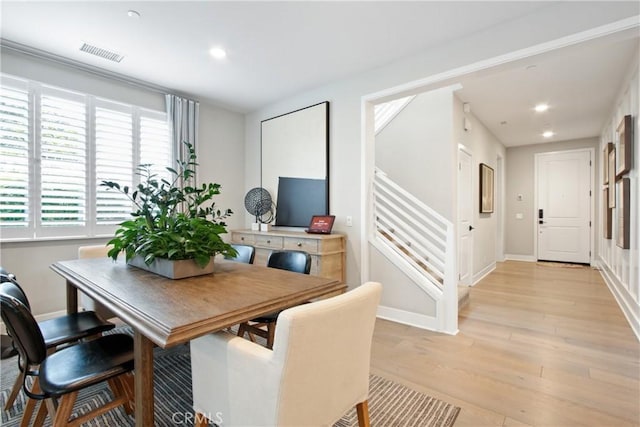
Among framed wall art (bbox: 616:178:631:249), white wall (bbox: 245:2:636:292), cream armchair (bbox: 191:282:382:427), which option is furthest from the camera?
framed wall art (bbox: 616:178:631:249)

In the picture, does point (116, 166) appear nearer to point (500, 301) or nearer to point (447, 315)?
point (447, 315)

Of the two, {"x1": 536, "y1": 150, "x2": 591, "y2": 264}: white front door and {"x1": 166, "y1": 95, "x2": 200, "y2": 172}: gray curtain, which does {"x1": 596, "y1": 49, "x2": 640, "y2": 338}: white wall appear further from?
{"x1": 166, "y1": 95, "x2": 200, "y2": 172}: gray curtain

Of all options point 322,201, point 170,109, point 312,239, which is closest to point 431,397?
point 312,239

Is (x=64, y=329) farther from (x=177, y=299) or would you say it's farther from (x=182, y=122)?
(x=182, y=122)

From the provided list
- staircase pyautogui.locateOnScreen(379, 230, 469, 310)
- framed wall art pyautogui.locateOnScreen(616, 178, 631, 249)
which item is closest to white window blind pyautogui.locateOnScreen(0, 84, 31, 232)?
staircase pyautogui.locateOnScreen(379, 230, 469, 310)

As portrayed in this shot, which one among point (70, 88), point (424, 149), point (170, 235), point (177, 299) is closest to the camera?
point (177, 299)

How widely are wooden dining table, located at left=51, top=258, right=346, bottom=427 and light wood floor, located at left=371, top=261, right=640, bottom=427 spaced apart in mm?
1121

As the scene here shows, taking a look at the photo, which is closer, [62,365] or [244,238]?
[62,365]

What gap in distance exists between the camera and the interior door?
14.2 feet

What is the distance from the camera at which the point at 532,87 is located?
12.6 feet

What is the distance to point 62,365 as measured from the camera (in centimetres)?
136

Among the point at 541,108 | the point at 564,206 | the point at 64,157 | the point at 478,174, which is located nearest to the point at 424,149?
the point at 478,174

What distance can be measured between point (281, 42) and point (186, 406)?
2907 millimetres

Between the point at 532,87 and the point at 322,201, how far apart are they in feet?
9.83
